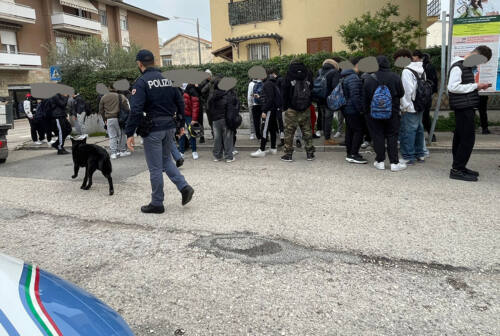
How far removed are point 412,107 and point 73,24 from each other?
37163 millimetres

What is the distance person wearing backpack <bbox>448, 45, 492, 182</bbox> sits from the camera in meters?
6.16

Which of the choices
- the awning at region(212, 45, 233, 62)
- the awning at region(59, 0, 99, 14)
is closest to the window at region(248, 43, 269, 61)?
the awning at region(212, 45, 233, 62)

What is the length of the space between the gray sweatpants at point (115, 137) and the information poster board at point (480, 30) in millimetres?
7468

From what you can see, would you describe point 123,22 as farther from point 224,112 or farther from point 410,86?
point 410,86

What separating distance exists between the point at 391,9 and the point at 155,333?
14.6 m

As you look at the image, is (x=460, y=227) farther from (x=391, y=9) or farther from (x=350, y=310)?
(x=391, y=9)

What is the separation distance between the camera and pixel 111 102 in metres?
9.34

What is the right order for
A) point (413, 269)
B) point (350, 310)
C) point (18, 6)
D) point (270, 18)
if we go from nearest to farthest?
point (350, 310), point (413, 269), point (270, 18), point (18, 6)

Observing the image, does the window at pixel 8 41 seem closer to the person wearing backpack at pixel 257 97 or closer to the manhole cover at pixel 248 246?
the person wearing backpack at pixel 257 97

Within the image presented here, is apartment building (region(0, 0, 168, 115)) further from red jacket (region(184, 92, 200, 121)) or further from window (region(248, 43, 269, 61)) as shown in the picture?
red jacket (region(184, 92, 200, 121))

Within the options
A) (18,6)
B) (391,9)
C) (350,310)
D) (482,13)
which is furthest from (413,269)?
(18,6)

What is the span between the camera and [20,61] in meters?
33.0

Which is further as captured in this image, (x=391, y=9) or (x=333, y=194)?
(x=391, y=9)

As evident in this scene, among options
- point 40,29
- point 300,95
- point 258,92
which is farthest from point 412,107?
point 40,29
